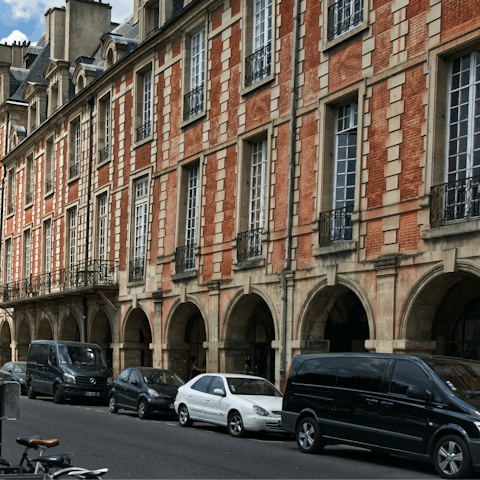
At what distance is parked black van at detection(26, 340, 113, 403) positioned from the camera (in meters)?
24.8

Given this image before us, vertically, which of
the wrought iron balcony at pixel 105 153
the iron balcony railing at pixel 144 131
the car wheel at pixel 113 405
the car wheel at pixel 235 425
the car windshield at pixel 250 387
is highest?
the iron balcony railing at pixel 144 131

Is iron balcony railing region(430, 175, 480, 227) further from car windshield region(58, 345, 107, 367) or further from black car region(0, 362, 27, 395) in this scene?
black car region(0, 362, 27, 395)

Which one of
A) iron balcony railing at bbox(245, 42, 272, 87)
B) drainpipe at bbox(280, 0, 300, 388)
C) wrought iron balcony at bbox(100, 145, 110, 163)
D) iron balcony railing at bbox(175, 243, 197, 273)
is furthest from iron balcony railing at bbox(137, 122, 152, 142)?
drainpipe at bbox(280, 0, 300, 388)

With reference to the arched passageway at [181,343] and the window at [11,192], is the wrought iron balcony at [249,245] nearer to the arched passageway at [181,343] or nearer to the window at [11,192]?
the arched passageway at [181,343]

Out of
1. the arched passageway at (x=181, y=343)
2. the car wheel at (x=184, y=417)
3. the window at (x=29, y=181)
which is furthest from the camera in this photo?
the window at (x=29, y=181)

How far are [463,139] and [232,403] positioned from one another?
662 centimetres

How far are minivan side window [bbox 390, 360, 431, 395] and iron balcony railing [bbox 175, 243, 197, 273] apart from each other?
13391 millimetres

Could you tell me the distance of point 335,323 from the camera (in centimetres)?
2197

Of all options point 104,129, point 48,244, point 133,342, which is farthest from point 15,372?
point 104,129

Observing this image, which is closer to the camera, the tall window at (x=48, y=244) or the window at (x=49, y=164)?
the tall window at (x=48, y=244)

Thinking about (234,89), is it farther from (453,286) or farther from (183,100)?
(453,286)

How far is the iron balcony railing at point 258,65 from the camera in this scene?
2212cm

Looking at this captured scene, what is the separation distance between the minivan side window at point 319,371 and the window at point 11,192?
34323 millimetres

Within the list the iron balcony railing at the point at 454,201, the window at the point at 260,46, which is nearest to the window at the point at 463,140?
the iron balcony railing at the point at 454,201
